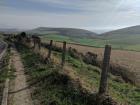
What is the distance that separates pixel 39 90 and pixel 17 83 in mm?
2791

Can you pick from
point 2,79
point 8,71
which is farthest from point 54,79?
point 8,71

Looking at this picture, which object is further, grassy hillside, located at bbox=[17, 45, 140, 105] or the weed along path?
the weed along path

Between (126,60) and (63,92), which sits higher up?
(63,92)

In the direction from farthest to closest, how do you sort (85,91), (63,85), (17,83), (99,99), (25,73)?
(25,73)
(17,83)
(63,85)
(85,91)
(99,99)

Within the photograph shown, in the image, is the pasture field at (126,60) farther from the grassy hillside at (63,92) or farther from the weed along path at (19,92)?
the weed along path at (19,92)

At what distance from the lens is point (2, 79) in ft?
58.9

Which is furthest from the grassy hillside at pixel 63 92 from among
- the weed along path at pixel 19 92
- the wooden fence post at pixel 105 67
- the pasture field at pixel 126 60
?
the pasture field at pixel 126 60

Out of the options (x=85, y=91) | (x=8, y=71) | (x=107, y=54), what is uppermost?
(x=107, y=54)

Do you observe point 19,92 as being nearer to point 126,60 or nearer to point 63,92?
point 63,92

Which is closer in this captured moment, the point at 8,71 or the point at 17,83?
the point at 17,83

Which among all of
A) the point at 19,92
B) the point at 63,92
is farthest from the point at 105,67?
the point at 19,92

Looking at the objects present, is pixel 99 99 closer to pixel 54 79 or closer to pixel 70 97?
pixel 70 97

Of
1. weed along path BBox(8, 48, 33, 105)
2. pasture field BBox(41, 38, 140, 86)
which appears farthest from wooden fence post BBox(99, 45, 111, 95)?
pasture field BBox(41, 38, 140, 86)

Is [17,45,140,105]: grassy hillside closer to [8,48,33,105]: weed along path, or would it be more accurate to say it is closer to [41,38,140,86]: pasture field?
[8,48,33,105]: weed along path
